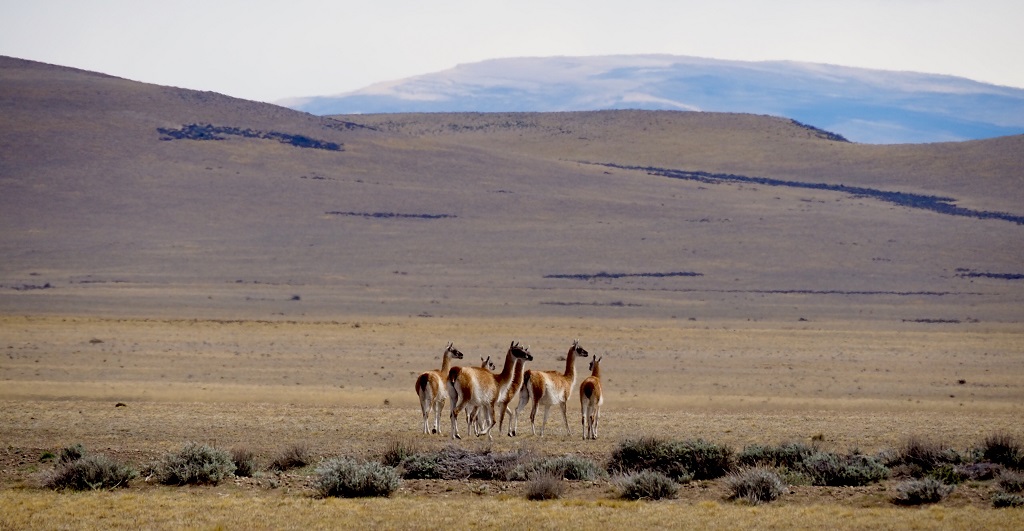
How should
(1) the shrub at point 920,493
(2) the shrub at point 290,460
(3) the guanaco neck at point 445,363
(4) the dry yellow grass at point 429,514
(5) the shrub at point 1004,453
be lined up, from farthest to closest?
(3) the guanaco neck at point 445,363, (2) the shrub at point 290,460, (5) the shrub at point 1004,453, (1) the shrub at point 920,493, (4) the dry yellow grass at point 429,514

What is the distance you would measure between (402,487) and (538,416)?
815cm

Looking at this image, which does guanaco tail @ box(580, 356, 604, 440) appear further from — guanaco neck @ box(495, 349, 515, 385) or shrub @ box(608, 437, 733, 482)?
shrub @ box(608, 437, 733, 482)

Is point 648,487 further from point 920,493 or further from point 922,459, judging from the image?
point 922,459

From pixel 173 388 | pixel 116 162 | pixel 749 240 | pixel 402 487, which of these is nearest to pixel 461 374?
pixel 402 487

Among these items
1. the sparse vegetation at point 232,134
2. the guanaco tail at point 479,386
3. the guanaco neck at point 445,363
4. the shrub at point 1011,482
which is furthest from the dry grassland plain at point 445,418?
the sparse vegetation at point 232,134

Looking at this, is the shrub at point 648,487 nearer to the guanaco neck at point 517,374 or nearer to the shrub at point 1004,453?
the shrub at point 1004,453

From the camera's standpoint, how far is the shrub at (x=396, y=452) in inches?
515

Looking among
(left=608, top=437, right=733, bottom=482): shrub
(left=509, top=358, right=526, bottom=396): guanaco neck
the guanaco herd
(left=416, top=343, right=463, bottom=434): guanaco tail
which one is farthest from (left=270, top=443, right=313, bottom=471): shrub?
(left=509, top=358, right=526, bottom=396): guanaco neck

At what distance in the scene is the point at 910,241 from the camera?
53.9m

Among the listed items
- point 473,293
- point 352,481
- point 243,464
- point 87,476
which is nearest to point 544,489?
point 352,481

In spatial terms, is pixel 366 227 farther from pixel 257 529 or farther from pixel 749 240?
pixel 257 529

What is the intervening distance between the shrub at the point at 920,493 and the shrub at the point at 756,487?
111 centimetres

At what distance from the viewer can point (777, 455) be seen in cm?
1327

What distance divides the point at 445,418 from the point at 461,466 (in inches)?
249
